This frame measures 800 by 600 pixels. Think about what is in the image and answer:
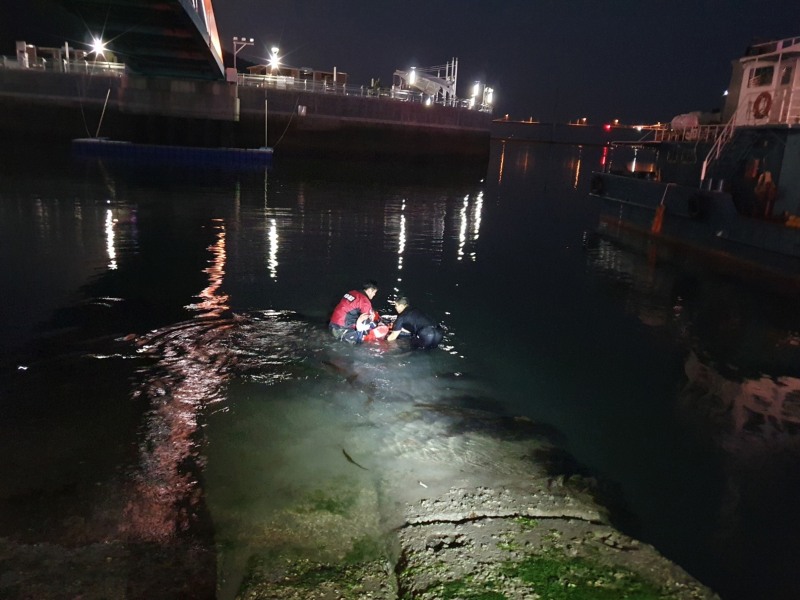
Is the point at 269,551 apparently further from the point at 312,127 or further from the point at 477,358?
the point at 312,127

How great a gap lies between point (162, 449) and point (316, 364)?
8.86ft

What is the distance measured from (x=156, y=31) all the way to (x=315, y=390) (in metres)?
26.6

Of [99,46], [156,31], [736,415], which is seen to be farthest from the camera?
[99,46]

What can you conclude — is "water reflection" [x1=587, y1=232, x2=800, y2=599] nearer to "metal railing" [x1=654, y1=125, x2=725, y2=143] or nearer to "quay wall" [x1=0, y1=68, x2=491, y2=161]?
"metal railing" [x1=654, y1=125, x2=725, y2=143]

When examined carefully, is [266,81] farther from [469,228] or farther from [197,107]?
[469,228]

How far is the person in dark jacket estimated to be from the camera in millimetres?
9023

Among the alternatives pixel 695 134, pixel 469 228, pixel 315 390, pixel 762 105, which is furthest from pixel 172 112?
pixel 315 390

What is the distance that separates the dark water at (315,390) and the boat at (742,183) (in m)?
1.79

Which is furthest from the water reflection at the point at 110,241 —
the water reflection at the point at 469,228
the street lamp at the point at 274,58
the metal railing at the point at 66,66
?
the street lamp at the point at 274,58

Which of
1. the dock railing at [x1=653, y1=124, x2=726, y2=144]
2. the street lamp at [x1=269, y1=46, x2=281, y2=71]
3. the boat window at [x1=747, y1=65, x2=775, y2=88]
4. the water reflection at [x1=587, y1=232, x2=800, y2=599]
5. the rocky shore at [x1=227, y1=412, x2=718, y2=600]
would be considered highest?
the street lamp at [x1=269, y1=46, x2=281, y2=71]

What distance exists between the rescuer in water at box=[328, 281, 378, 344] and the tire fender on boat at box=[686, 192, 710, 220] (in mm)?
15237

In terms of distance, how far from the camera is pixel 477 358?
9.14 meters

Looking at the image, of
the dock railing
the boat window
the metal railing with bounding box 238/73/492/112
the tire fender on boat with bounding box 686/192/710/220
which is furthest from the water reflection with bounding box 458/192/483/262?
the metal railing with bounding box 238/73/492/112

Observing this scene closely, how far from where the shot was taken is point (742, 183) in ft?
64.0
